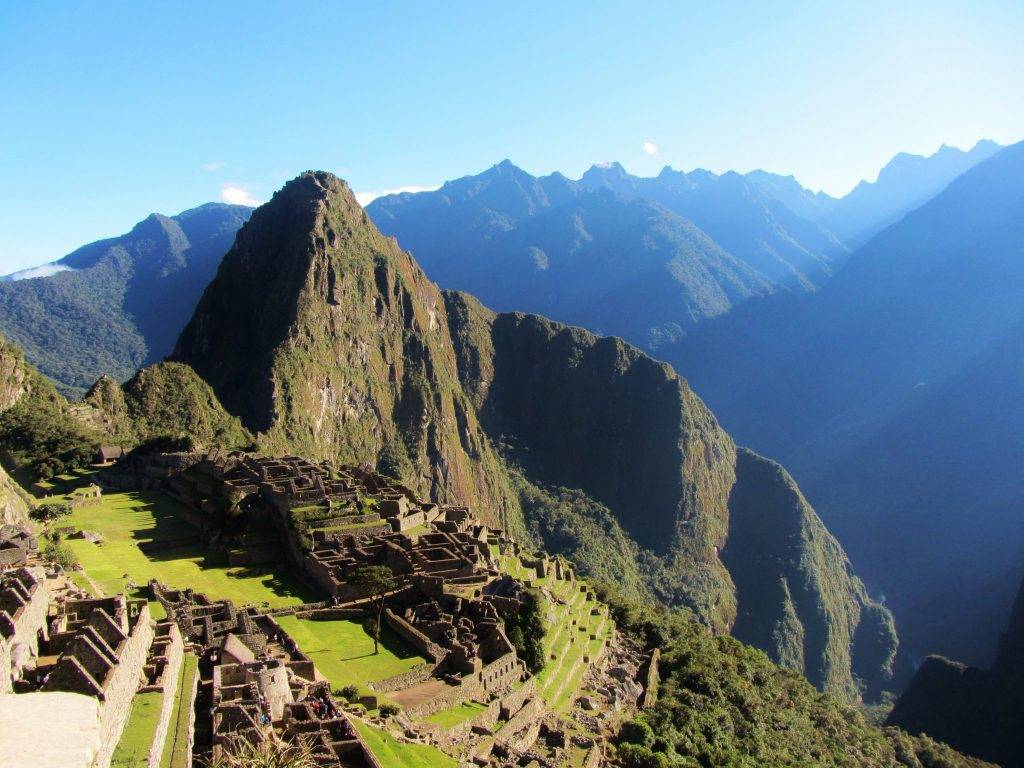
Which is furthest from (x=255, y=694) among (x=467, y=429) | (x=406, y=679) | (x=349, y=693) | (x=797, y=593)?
(x=797, y=593)

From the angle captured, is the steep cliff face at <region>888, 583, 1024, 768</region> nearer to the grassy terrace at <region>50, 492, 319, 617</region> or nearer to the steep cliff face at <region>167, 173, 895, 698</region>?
the steep cliff face at <region>167, 173, 895, 698</region>

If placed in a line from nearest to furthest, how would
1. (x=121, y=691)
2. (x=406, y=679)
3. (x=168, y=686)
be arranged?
(x=121, y=691), (x=168, y=686), (x=406, y=679)

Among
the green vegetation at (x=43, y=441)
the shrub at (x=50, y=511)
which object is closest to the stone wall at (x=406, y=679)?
the shrub at (x=50, y=511)

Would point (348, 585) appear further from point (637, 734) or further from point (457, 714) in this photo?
point (637, 734)

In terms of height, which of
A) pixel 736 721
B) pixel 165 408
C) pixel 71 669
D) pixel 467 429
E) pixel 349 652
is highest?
pixel 165 408

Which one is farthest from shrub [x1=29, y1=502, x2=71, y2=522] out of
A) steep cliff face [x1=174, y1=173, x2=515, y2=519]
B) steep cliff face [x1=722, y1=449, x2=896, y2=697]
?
steep cliff face [x1=722, y1=449, x2=896, y2=697]

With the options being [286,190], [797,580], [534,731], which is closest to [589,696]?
[534,731]

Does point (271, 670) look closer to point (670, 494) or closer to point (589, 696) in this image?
point (589, 696)
